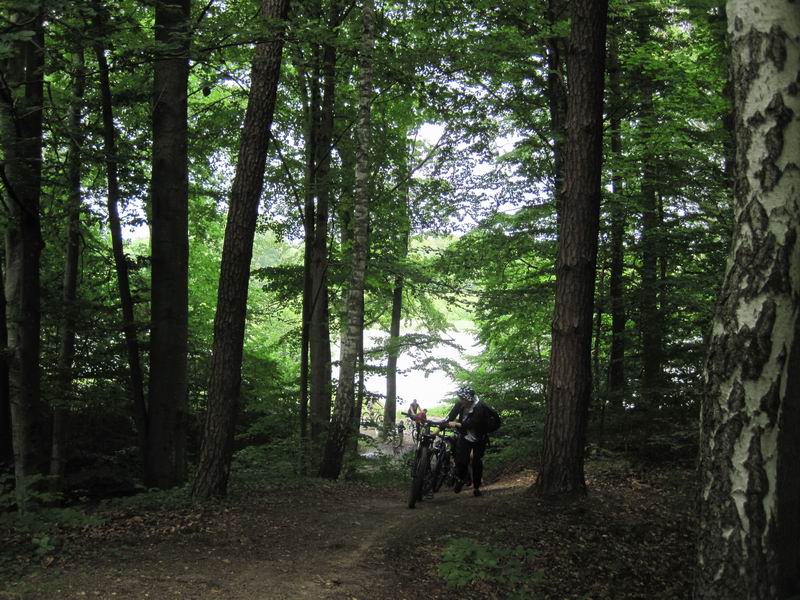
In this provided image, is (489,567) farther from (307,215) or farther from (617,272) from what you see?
(307,215)

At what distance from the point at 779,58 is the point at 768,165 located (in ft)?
2.15

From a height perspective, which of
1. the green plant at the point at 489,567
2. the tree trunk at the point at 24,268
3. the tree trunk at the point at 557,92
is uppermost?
the tree trunk at the point at 557,92

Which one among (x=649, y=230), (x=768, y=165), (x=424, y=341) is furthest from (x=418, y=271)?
(x=768, y=165)

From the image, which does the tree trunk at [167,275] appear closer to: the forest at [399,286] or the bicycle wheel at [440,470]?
the forest at [399,286]

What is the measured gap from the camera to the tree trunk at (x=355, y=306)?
10828 millimetres

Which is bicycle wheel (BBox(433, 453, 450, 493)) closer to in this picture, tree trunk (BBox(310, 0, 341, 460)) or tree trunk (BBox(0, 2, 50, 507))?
tree trunk (BBox(310, 0, 341, 460))

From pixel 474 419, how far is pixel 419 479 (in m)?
1.31

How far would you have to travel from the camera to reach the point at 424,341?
1828cm

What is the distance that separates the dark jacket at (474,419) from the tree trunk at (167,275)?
14.1 ft

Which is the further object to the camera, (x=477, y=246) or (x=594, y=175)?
(x=477, y=246)

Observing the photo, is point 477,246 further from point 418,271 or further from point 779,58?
point 779,58

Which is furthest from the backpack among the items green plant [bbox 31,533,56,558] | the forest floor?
green plant [bbox 31,533,56,558]

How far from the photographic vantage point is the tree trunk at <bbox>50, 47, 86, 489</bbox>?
9789 millimetres

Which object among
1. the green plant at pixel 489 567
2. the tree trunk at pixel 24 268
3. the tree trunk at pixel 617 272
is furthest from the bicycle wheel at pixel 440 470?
the tree trunk at pixel 24 268
